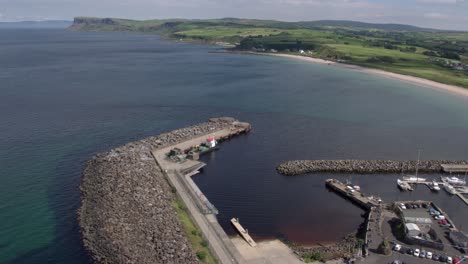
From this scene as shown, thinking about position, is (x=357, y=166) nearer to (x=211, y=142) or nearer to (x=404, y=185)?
(x=404, y=185)

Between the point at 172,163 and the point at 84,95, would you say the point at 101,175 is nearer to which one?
the point at 172,163

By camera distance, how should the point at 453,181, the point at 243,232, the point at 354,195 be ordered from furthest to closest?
the point at 453,181 → the point at 354,195 → the point at 243,232

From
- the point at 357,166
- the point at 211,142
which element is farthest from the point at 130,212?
the point at 357,166

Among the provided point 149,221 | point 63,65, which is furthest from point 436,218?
point 63,65

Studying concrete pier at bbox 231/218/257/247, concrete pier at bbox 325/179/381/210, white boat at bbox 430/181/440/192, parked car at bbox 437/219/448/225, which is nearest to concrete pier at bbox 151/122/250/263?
concrete pier at bbox 231/218/257/247

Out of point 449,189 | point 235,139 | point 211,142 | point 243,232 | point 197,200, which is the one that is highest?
point 211,142

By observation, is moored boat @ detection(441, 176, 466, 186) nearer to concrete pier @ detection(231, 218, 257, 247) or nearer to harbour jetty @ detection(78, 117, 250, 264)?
concrete pier @ detection(231, 218, 257, 247)
